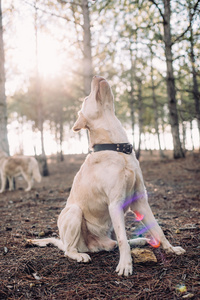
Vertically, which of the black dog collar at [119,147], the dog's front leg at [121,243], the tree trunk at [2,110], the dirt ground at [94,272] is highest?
the tree trunk at [2,110]

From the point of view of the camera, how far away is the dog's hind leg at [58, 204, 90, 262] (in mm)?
2576

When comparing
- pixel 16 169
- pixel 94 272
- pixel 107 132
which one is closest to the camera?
pixel 94 272

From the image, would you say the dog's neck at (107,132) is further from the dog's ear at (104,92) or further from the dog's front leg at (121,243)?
the dog's front leg at (121,243)

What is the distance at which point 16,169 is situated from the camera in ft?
32.9

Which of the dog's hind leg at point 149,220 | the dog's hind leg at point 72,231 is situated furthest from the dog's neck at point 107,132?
the dog's hind leg at point 72,231

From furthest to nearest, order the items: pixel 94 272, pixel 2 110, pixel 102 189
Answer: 1. pixel 2 110
2. pixel 102 189
3. pixel 94 272

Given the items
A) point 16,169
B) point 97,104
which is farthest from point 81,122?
point 16,169

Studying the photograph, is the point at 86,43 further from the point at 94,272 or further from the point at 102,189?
the point at 94,272

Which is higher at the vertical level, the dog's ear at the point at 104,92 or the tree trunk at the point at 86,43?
the tree trunk at the point at 86,43

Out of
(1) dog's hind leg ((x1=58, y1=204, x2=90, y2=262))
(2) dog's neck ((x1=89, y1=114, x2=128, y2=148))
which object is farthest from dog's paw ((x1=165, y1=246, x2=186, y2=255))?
(2) dog's neck ((x1=89, y1=114, x2=128, y2=148))

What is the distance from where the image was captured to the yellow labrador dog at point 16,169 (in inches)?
389

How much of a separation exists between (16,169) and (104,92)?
27.4ft

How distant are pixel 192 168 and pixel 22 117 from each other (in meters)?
25.3

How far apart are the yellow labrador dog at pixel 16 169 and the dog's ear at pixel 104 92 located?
8.02 m
